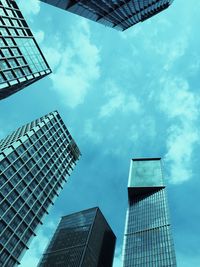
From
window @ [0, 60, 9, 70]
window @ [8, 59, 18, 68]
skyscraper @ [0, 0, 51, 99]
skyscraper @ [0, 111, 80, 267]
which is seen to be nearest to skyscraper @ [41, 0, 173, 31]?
skyscraper @ [0, 0, 51, 99]

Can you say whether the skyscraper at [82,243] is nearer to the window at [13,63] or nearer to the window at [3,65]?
the window at [13,63]

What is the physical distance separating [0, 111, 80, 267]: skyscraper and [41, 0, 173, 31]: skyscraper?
1832 inches

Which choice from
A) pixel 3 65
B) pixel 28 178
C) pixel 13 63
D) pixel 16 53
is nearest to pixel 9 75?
pixel 3 65

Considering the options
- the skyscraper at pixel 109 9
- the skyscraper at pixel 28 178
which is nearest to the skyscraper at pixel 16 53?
the skyscraper at pixel 109 9

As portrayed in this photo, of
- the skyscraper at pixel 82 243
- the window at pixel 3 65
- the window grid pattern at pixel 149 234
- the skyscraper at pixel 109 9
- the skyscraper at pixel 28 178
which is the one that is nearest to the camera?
the skyscraper at pixel 109 9

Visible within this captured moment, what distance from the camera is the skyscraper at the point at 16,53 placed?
68438 millimetres

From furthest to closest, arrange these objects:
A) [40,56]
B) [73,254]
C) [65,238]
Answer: [65,238] < [73,254] < [40,56]

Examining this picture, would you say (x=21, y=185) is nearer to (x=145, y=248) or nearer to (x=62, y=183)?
(x=62, y=183)

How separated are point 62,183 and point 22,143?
26969mm

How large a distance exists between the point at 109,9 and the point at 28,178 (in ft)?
193

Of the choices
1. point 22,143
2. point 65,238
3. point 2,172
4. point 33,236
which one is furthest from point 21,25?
point 65,238

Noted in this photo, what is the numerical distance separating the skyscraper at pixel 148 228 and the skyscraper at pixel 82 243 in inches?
856

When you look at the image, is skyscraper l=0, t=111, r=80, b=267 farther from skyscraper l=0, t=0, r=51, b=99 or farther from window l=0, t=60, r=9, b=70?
window l=0, t=60, r=9, b=70

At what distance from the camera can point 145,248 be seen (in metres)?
142
